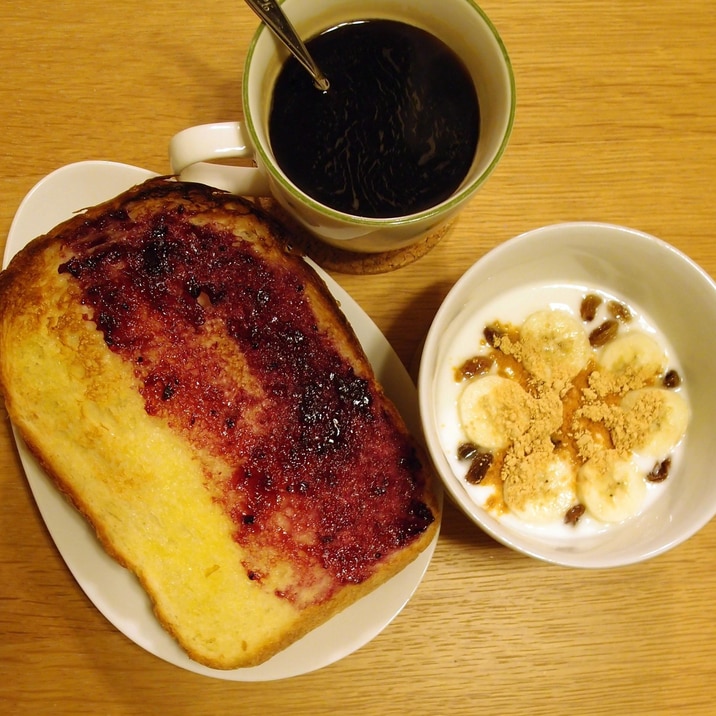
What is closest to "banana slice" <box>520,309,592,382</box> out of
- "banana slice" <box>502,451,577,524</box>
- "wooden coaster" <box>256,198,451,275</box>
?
"banana slice" <box>502,451,577,524</box>

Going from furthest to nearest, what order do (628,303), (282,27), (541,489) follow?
1. (628,303)
2. (541,489)
3. (282,27)

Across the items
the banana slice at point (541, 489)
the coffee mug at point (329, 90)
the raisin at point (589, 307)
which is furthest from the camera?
the raisin at point (589, 307)

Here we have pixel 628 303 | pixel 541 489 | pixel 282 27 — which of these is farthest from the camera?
pixel 628 303

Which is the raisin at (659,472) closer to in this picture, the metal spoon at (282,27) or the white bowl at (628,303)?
the white bowl at (628,303)

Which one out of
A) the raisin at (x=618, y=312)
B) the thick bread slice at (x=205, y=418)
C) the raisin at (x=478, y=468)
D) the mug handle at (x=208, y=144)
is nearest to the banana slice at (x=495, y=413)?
the raisin at (x=478, y=468)

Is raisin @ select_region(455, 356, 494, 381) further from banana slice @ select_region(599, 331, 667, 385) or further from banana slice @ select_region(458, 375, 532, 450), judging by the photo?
banana slice @ select_region(599, 331, 667, 385)

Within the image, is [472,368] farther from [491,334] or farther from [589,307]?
[589,307]

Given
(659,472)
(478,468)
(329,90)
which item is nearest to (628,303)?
(659,472)
